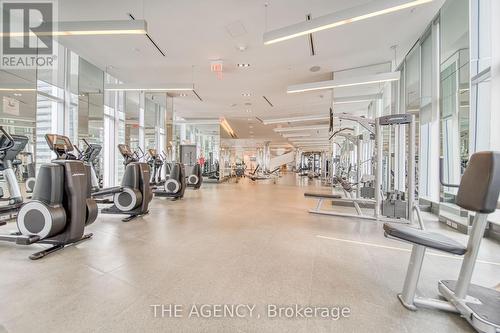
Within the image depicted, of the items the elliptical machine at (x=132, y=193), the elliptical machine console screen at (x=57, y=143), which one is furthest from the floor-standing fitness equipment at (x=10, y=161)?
the elliptical machine at (x=132, y=193)

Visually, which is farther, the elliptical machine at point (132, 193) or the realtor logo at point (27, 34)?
the realtor logo at point (27, 34)

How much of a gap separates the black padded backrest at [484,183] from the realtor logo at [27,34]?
20.1 ft

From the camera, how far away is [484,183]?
144cm

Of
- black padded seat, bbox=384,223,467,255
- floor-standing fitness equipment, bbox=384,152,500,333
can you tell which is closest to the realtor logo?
black padded seat, bbox=384,223,467,255

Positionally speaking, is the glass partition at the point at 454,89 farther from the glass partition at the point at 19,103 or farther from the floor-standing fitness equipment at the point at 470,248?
the glass partition at the point at 19,103

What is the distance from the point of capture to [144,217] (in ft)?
14.1

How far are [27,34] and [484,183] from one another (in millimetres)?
7702

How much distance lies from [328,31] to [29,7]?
566 centimetres

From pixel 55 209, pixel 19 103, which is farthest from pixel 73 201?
pixel 19 103

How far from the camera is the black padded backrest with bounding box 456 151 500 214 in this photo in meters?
1.41

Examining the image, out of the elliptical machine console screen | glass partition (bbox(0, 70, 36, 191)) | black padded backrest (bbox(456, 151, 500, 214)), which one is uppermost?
glass partition (bbox(0, 70, 36, 191))

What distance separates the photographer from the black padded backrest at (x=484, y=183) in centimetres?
141

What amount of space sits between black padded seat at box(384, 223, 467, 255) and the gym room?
A: 0.04 feet

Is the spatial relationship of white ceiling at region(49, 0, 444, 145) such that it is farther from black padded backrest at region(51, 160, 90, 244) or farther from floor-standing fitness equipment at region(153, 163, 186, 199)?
black padded backrest at region(51, 160, 90, 244)
